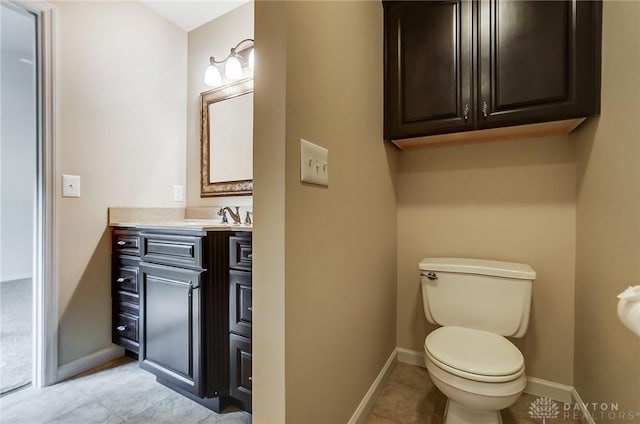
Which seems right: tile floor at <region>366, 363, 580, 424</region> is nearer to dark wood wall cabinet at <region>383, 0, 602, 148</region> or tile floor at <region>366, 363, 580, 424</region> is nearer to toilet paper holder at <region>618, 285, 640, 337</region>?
toilet paper holder at <region>618, 285, 640, 337</region>

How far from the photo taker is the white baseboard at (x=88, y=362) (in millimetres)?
1614

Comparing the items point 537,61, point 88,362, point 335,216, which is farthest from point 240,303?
point 537,61

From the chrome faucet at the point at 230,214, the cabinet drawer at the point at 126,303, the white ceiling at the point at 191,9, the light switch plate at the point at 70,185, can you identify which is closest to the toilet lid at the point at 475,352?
the chrome faucet at the point at 230,214

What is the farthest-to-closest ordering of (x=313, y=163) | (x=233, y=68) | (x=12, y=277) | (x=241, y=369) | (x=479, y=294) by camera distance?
(x=12, y=277), (x=233, y=68), (x=479, y=294), (x=241, y=369), (x=313, y=163)

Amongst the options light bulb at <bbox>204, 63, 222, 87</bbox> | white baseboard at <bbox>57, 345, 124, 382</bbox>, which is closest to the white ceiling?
light bulb at <bbox>204, 63, 222, 87</bbox>

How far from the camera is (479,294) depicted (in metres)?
1.39

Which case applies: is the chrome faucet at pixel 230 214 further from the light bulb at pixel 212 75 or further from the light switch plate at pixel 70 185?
the light bulb at pixel 212 75

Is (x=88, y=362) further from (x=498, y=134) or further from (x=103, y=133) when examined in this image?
(x=498, y=134)

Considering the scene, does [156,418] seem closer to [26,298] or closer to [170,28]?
[170,28]

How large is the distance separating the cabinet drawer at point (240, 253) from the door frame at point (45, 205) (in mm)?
1116

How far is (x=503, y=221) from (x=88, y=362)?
2592 mm

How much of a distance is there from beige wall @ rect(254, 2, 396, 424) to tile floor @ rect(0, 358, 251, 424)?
0.66 metres

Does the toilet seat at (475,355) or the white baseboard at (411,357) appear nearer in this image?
the toilet seat at (475,355)

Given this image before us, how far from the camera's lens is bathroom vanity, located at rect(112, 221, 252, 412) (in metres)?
1.29
